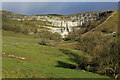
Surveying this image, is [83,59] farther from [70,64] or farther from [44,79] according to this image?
[44,79]

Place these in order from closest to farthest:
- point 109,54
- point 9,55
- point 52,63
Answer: point 109,54 < point 9,55 < point 52,63

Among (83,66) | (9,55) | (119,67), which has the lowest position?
(83,66)

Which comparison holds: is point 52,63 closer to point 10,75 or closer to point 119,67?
point 119,67

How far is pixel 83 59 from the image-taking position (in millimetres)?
48125

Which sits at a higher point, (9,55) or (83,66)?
(9,55)

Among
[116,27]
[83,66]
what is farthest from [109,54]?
[116,27]

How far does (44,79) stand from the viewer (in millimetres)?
19531

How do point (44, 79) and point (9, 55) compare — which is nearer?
point (44, 79)

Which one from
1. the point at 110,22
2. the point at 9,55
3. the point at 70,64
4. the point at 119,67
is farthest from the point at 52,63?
the point at 110,22

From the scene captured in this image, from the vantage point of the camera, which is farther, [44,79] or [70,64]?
[70,64]

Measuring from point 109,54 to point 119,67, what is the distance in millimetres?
4082

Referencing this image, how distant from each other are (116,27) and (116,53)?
146 m

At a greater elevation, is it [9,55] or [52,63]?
[9,55]

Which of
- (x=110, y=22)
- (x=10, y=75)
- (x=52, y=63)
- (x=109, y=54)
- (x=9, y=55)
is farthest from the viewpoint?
(x=110, y=22)
